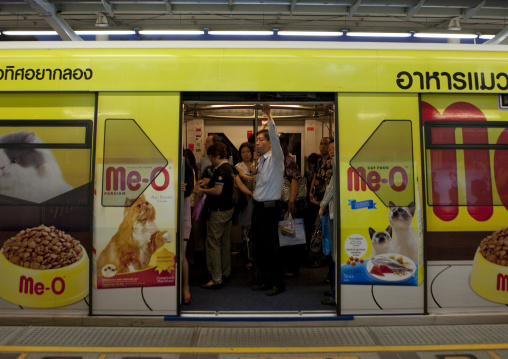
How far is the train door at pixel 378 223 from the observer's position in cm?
374

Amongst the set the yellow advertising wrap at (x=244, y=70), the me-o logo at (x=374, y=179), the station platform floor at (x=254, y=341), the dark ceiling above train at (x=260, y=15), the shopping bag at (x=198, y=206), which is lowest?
the station platform floor at (x=254, y=341)

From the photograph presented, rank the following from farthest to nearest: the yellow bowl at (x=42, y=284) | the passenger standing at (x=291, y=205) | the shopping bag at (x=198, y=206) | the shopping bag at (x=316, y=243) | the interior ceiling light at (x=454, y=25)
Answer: the interior ceiling light at (x=454, y=25)
the shopping bag at (x=316, y=243)
the shopping bag at (x=198, y=206)
the passenger standing at (x=291, y=205)
the yellow bowl at (x=42, y=284)

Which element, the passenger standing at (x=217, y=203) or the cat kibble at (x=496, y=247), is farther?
the passenger standing at (x=217, y=203)

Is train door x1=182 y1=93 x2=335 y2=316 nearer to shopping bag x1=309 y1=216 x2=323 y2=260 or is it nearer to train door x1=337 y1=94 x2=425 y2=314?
shopping bag x1=309 y1=216 x2=323 y2=260

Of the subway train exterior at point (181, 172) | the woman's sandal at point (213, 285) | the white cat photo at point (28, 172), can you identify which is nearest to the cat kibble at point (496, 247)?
the subway train exterior at point (181, 172)

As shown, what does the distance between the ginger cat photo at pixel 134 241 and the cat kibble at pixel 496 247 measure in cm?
318

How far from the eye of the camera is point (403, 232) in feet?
12.3

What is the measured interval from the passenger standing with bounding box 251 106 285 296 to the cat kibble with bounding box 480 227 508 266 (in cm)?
220

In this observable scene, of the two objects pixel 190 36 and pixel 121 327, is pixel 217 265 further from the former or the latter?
pixel 190 36

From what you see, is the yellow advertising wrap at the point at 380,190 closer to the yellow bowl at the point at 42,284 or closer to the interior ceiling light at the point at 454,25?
the yellow bowl at the point at 42,284

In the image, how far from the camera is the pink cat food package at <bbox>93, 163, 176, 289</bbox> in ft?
12.1

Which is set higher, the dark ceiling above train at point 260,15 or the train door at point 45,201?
the dark ceiling above train at point 260,15

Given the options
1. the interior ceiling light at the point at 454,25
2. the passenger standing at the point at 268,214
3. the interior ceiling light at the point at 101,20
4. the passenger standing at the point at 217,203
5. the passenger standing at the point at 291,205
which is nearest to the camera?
the passenger standing at the point at 268,214

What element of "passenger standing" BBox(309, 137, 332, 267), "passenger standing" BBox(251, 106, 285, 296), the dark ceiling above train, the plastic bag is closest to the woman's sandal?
"passenger standing" BBox(251, 106, 285, 296)
